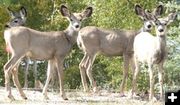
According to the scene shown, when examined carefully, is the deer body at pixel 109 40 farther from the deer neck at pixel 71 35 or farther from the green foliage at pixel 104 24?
the deer neck at pixel 71 35

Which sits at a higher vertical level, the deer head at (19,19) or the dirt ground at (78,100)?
the deer head at (19,19)

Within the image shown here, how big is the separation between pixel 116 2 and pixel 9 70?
1106cm

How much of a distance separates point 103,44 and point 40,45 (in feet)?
8.42

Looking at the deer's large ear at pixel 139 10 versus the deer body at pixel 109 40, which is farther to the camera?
the deer body at pixel 109 40

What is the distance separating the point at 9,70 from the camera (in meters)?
11.5

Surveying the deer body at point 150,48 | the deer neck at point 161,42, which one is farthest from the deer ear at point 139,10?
the deer neck at point 161,42

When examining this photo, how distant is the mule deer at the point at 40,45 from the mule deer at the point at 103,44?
3.34 feet

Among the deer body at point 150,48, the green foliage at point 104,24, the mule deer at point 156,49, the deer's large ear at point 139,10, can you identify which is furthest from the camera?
the deer's large ear at point 139,10

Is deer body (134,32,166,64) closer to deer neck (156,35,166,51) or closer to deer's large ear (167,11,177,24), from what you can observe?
deer neck (156,35,166,51)

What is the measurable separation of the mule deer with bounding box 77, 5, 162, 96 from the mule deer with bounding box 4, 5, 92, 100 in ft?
3.34

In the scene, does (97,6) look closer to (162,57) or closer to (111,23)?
(111,23)

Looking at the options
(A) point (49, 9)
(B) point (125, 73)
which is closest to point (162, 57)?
(B) point (125, 73)

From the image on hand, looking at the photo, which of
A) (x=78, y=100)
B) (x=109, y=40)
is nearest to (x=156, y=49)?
Result: (x=78, y=100)

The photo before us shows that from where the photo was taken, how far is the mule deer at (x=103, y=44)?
13.6m
